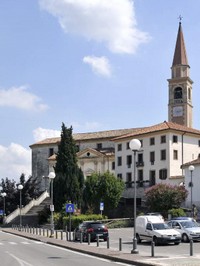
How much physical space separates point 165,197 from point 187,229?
24.3m

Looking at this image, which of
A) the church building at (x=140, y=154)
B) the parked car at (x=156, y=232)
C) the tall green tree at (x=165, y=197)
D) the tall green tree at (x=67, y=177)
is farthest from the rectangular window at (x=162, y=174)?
the parked car at (x=156, y=232)

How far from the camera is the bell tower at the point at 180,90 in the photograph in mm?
114312

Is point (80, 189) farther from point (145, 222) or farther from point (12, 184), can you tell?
point (145, 222)

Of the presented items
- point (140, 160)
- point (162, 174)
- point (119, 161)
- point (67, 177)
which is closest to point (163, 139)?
point (162, 174)

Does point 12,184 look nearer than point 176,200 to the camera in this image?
No

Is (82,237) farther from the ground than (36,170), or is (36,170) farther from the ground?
(36,170)

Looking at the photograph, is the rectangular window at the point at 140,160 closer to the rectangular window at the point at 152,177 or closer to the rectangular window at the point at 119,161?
the rectangular window at the point at 152,177

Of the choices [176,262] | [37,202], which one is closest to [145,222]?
[176,262]

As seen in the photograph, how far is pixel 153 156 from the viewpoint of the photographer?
74562 millimetres

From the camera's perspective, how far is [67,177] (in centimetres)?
6719

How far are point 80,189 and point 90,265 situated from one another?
49243 millimetres

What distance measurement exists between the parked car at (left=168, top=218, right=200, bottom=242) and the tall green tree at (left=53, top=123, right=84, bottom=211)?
33268mm

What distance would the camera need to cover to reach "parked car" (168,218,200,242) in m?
32.0

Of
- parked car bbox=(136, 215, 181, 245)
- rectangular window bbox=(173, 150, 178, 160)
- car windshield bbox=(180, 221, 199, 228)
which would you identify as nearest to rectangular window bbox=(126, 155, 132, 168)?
rectangular window bbox=(173, 150, 178, 160)
